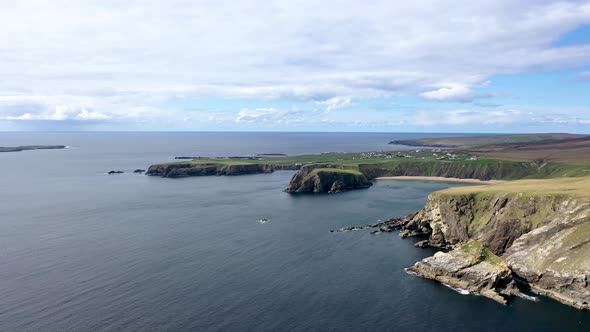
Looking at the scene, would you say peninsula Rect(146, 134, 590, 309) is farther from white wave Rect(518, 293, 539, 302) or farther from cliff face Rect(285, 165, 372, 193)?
cliff face Rect(285, 165, 372, 193)

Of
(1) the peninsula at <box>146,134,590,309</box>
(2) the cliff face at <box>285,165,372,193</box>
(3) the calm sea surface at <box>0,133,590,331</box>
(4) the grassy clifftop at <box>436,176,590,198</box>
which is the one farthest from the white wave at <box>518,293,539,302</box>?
(2) the cliff face at <box>285,165,372,193</box>

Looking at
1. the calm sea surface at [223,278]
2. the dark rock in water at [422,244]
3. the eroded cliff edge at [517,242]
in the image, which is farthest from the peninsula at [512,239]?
the calm sea surface at [223,278]

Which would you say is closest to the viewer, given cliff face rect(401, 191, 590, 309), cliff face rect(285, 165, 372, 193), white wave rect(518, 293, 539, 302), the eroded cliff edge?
white wave rect(518, 293, 539, 302)

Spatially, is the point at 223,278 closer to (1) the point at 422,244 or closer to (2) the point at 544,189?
(1) the point at 422,244

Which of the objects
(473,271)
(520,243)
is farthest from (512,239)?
(473,271)

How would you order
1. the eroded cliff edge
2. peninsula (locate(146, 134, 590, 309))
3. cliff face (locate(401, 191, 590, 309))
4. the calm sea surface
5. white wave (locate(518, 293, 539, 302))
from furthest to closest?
peninsula (locate(146, 134, 590, 309)), the eroded cliff edge, cliff face (locate(401, 191, 590, 309)), white wave (locate(518, 293, 539, 302)), the calm sea surface

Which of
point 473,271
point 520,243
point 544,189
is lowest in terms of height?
point 473,271

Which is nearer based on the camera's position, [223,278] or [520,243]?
[223,278]

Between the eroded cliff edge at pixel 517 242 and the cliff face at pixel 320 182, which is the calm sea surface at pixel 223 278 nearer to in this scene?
the eroded cliff edge at pixel 517 242
